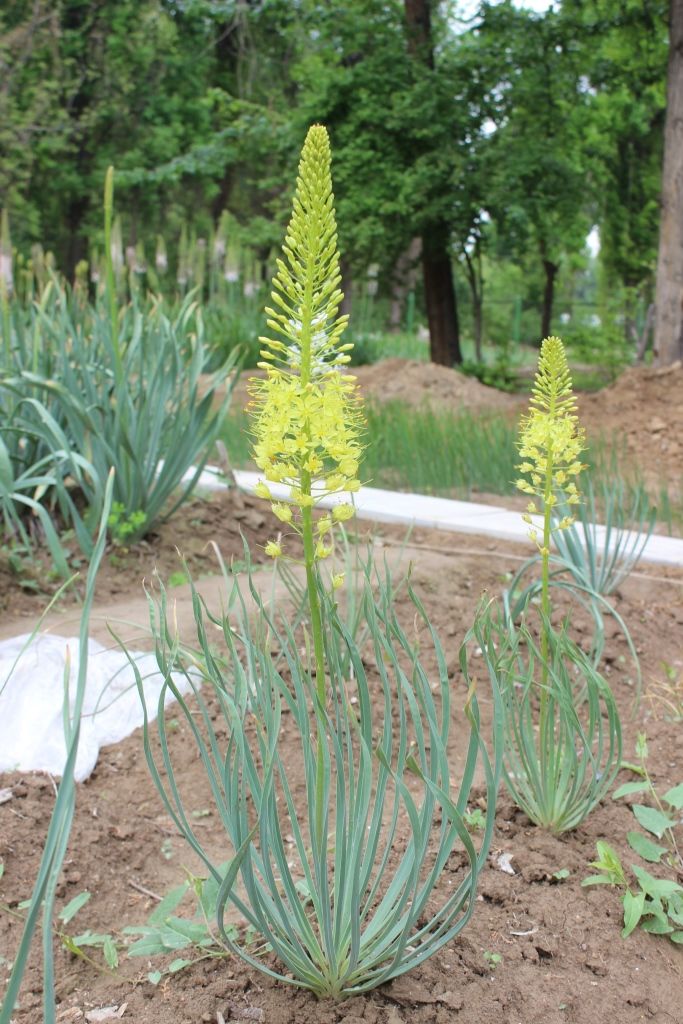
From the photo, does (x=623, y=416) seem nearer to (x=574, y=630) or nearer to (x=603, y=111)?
(x=574, y=630)

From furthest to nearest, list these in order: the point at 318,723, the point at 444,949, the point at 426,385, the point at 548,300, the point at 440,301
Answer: the point at 548,300 < the point at 440,301 < the point at 426,385 < the point at 444,949 < the point at 318,723

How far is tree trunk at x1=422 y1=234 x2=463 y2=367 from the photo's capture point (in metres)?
12.5

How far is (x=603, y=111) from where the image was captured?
16.9 m

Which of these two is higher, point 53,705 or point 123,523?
point 123,523

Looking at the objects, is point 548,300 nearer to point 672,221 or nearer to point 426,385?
point 426,385

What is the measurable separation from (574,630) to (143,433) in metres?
1.89

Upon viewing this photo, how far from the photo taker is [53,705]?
9.94 ft

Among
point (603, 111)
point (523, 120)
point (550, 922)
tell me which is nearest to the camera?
point (550, 922)

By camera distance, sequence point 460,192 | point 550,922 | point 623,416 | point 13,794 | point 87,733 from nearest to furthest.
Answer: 1. point 550,922
2. point 13,794
3. point 87,733
4. point 623,416
5. point 460,192

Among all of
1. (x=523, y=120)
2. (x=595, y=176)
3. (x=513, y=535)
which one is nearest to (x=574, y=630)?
(x=513, y=535)

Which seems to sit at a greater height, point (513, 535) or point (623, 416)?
point (623, 416)

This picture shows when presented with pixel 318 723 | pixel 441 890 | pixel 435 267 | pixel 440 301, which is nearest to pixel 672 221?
pixel 435 267

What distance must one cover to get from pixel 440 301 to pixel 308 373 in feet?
38.8

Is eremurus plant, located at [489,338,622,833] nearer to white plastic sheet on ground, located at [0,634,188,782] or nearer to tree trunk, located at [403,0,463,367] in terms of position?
white plastic sheet on ground, located at [0,634,188,782]
